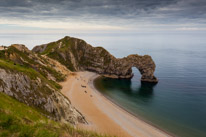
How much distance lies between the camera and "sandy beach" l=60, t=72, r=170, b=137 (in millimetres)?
54537

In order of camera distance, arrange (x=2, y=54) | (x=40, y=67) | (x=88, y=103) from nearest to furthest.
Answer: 1. (x=2, y=54)
2. (x=88, y=103)
3. (x=40, y=67)

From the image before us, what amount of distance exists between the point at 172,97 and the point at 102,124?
192 feet

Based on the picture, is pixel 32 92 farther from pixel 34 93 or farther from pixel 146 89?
pixel 146 89

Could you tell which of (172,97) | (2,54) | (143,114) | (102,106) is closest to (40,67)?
(2,54)

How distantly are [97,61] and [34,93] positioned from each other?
371 ft

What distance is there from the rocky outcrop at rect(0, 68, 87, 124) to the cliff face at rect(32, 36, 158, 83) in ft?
324

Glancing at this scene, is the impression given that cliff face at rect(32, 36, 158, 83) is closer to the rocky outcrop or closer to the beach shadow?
the beach shadow

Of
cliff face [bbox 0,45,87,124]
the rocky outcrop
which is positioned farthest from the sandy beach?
the rocky outcrop

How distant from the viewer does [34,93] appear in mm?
39750

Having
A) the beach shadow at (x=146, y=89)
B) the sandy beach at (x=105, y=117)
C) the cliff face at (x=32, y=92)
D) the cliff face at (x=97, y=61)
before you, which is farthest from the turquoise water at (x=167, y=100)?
the cliff face at (x=32, y=92)

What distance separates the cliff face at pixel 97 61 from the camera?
13238cm

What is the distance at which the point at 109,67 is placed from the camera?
471ft

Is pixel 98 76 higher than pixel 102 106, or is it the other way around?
pixel 98 76

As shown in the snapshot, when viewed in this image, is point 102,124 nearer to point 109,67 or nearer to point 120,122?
point 120,122
